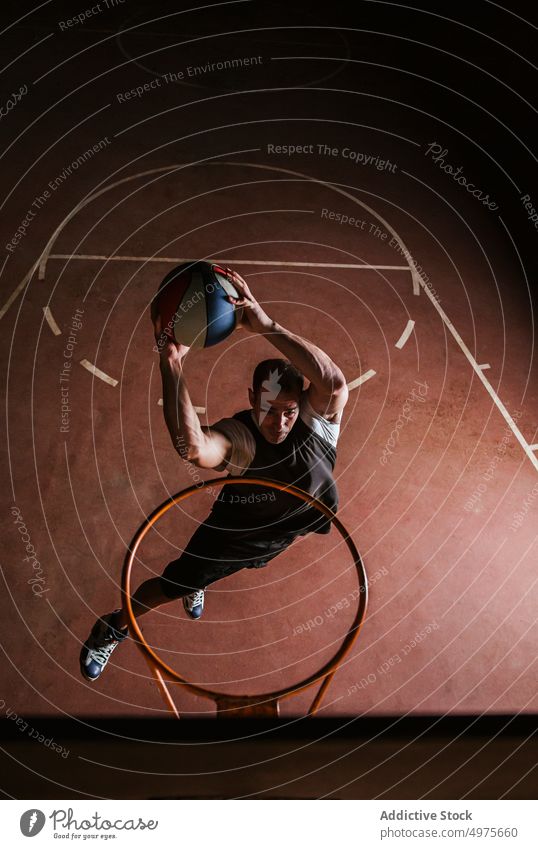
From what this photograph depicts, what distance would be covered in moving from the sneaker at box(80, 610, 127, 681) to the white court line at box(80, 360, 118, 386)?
111 centimetres

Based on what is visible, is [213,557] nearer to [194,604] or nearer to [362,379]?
[194,604]

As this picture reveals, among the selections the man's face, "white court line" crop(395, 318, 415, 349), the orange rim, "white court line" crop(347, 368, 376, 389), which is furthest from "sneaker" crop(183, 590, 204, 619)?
"white court line" crop(395, 318, 415, 349)

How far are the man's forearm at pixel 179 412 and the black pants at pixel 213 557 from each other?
38 cm

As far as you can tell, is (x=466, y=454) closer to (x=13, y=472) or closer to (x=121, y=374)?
(x=121, y=374)

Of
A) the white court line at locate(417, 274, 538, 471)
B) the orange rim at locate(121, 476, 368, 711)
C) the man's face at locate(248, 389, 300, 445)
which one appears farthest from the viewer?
the white court line at locate(417, 274, 538, 471)

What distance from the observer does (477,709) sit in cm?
352

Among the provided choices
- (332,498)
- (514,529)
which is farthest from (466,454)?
(332,498)

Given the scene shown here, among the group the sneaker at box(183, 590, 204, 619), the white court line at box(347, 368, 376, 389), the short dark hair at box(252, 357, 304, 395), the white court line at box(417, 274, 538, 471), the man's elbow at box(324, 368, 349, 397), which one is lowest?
the sneaker at box(183, 590, 204, 619)

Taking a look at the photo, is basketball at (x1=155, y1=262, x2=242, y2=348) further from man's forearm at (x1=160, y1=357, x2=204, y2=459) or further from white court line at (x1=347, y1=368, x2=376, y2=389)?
white court line at (x1=347, y1=368, x2=376, y2=389)

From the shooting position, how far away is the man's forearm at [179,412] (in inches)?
139

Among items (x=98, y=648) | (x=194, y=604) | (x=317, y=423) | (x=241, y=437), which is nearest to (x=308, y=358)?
(x=317, y=423)

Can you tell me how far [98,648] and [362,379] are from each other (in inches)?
69.5

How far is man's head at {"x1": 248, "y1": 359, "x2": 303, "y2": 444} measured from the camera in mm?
3535

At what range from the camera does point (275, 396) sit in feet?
11.7
